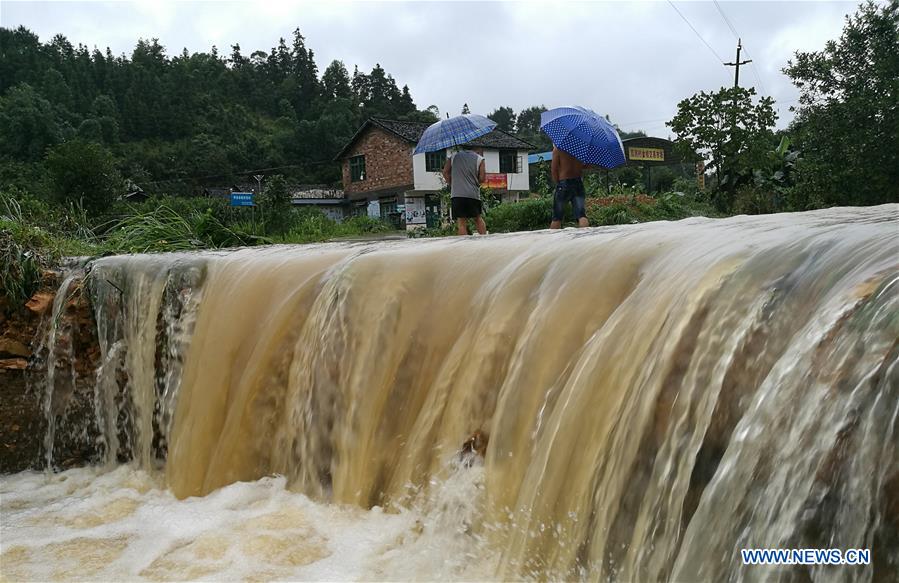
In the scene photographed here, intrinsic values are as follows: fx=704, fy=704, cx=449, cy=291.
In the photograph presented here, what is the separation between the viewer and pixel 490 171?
41312 millimetres

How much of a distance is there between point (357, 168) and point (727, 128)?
32.9 m

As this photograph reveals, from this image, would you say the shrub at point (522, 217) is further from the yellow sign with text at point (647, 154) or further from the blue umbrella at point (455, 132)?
the yellow sign with text at point (647, 154)

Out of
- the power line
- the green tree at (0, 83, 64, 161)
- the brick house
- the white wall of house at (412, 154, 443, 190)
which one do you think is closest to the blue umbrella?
the brick house

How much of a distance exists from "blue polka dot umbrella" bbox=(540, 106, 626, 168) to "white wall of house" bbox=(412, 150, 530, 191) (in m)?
29.6

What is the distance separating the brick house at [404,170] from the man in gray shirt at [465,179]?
96.8ft

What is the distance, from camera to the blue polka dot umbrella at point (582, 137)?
21.9ft

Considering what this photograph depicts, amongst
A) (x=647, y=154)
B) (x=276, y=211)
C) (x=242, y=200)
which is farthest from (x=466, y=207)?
(x=647, y=154)

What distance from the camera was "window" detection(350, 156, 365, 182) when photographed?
44188 mm

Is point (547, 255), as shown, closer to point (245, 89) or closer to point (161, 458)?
point (161, 458)

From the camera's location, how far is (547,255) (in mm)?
3330

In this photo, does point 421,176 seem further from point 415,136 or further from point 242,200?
point 242,200

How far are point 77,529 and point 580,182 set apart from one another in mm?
5250

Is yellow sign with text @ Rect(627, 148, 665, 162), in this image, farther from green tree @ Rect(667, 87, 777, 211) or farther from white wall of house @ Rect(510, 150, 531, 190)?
green tree @ Rect(667, 87, 777, 211)

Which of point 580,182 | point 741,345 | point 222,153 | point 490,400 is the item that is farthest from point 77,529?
point 222,153
